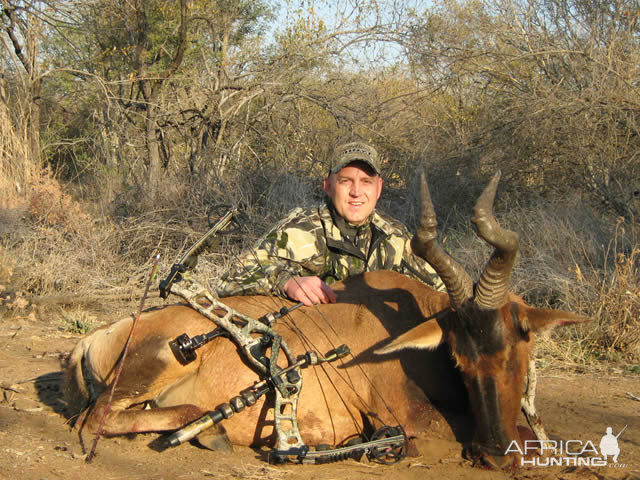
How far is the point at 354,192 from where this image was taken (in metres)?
5.01

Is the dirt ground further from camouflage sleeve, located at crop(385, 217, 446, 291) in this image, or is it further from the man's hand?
camouflage sleeve, located at crop(385, 217, 446, 291)

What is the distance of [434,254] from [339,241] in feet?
5.13

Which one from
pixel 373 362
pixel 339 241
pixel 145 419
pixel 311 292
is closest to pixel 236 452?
pixel 145 419

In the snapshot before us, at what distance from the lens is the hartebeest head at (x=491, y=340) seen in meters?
3.54

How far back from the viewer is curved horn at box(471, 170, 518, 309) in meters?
3.26

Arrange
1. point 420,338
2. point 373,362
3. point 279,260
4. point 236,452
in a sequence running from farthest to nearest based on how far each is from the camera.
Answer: point 279,260
point 373,362
point 236,452
point 420,338

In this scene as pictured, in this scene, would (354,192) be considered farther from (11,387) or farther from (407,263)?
(11,387)

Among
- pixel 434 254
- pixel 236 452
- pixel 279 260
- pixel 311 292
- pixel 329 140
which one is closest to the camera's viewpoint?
pixel 434 254

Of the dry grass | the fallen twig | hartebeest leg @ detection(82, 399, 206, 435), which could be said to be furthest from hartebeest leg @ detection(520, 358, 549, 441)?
the fallen twig

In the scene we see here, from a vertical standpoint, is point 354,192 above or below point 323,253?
above

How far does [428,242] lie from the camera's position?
11.4 feet

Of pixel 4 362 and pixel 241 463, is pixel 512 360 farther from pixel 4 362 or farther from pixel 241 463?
pixel 4 362

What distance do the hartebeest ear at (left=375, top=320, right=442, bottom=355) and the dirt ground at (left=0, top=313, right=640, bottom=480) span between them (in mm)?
581

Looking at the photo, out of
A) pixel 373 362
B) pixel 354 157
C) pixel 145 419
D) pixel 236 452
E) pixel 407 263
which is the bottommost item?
pixel 236 452
